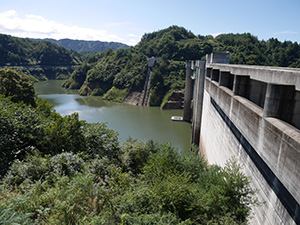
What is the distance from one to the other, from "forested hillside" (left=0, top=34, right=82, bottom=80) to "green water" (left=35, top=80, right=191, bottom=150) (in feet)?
231

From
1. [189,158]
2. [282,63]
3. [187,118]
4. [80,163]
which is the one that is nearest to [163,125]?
[187,118]

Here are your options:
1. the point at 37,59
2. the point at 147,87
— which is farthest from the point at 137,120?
the point at 37,59

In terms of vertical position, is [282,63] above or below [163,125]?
above

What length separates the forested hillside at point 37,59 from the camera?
109m

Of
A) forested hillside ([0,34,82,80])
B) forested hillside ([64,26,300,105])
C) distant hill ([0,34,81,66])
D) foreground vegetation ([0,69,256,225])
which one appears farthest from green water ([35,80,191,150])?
distant hill ([0,34,81,66])

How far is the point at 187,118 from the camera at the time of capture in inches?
1378

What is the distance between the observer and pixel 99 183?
952 cm

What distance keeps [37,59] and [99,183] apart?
137m

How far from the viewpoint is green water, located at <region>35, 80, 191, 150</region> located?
27.7m

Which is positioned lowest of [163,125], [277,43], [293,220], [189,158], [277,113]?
[163,125]

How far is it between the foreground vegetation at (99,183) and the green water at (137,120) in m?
5.26

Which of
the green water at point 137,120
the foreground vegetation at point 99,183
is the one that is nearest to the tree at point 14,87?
the foreground vegetation at point 99,183

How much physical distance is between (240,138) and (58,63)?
137 metres

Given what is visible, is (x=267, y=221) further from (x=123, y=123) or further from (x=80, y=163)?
(x=123, y=123)
